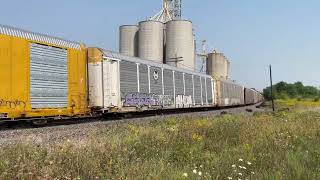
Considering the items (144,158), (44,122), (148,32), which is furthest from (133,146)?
(148,32)

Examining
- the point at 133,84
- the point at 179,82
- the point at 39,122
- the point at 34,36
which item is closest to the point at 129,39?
the point at 179,82

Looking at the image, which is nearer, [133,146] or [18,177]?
[18,177]

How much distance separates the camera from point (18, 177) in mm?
7020

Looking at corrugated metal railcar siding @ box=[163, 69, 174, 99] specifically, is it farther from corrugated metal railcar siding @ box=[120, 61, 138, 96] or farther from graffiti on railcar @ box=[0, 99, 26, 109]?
graffiti on railcar @ box=[0, 99, 26, 109]

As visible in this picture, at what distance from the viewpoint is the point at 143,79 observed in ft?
92.4

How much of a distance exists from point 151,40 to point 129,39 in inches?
246

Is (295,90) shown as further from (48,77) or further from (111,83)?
(48,77)

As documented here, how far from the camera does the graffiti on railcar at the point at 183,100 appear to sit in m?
34.7

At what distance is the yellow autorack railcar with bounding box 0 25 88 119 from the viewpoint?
1694cm

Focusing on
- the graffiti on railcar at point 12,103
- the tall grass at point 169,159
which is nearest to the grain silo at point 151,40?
the graffiti on railcar at point 12,103

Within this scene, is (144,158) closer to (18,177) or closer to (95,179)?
(95,179)

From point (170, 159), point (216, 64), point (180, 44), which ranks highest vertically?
point (180, 44)

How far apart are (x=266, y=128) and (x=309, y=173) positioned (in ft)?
24.1

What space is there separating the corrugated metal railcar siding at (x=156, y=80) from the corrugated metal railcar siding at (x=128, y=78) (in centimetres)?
256
